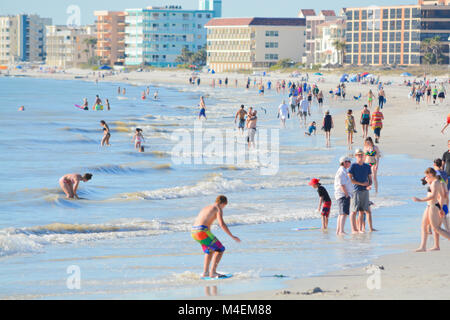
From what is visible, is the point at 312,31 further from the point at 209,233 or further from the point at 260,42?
the point at 209,233

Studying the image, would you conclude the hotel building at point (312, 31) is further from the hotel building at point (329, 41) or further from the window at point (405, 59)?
the window at point (405, 59)

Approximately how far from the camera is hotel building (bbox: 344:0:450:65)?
125 meters

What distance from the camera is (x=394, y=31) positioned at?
12838cm

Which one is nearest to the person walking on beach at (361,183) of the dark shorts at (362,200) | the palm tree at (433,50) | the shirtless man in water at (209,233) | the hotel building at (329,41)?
the dark shorts at (362,200)

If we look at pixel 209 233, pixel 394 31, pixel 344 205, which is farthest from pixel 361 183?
pixel 394 31

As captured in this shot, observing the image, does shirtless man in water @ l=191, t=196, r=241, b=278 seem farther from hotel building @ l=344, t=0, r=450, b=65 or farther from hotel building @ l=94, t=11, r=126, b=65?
hotel building @ l=94, t=11, r=126, b=65

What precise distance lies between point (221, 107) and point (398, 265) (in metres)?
48.5

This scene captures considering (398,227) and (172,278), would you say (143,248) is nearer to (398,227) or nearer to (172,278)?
(172,278)

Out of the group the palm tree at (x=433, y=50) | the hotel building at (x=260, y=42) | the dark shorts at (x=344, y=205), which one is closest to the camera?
the dark shorts at (x=344, y=205)

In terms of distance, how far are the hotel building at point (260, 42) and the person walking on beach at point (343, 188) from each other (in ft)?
466

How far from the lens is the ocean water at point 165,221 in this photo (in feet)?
33.9

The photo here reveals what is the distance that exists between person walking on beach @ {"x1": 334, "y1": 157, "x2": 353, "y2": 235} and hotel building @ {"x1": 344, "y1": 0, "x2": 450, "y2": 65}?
11613cm

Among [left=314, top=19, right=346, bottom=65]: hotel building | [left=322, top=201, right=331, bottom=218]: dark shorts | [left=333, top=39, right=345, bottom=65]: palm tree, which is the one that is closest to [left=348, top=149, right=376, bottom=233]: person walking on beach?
[left=322, top=201, right=331, bottom=218]: dark shorts

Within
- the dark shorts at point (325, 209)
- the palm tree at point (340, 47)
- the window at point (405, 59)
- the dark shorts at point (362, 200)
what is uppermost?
the palm tree at point (340, 47)
